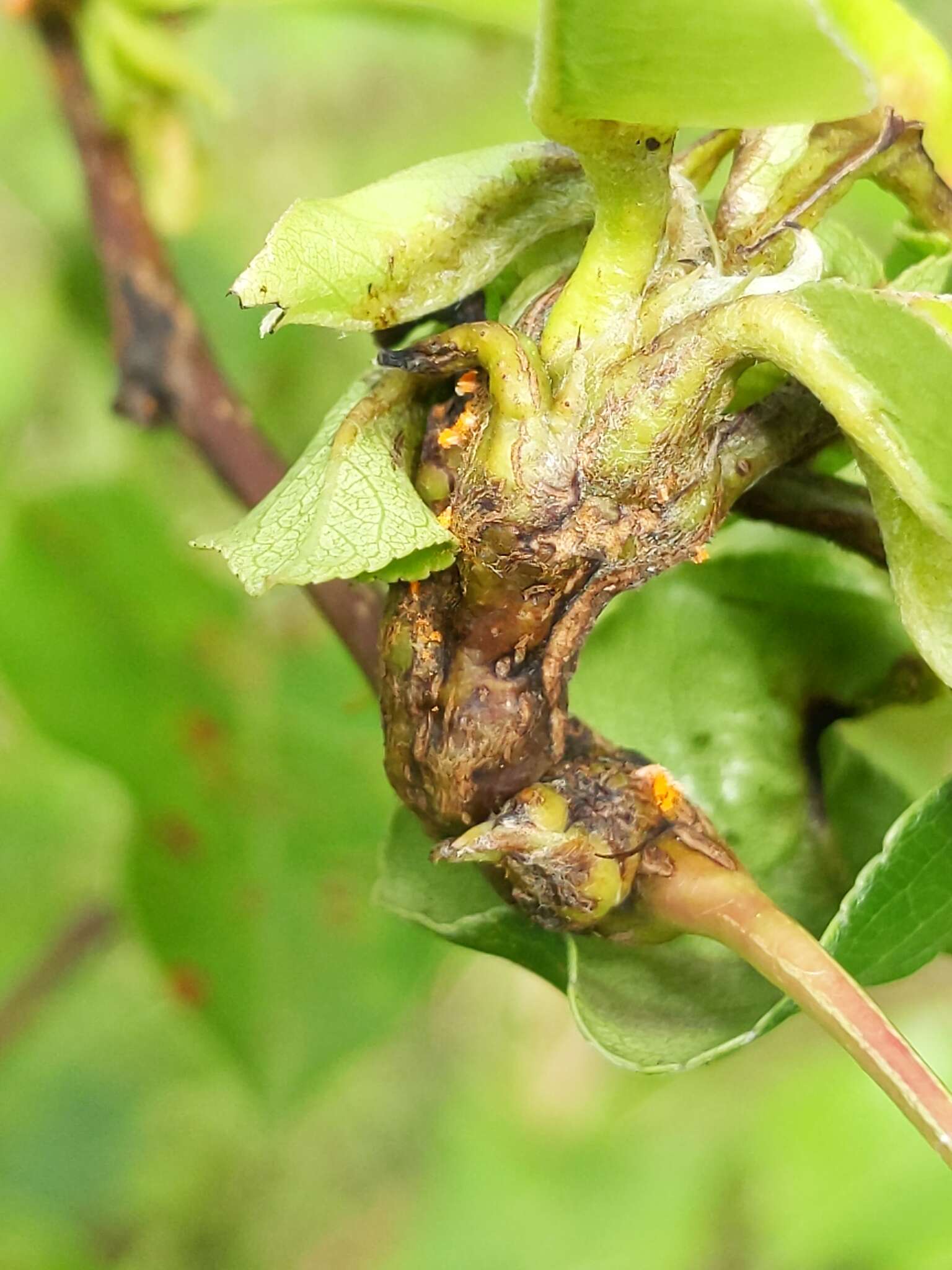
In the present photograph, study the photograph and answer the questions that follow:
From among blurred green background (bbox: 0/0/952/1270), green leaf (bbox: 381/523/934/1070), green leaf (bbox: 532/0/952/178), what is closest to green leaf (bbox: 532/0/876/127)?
green leaf (bbox: 532/0/952/178)

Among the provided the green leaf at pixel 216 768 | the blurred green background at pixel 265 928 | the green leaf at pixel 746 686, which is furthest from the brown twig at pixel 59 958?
the green leaf at pixel 746 686

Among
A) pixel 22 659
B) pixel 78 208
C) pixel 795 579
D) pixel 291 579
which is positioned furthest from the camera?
pixel 78 208

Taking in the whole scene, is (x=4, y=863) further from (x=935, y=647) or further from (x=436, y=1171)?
(x=935, y=647)

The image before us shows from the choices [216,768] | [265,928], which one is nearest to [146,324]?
[216,768]

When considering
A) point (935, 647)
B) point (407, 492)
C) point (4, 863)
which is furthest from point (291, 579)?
point (4, 863)

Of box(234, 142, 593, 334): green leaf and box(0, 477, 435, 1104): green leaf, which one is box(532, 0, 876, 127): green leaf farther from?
box(0, 477, 435, 1104): green leaf

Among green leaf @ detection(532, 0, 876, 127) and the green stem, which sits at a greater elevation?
green leaf @ detection(532, 0, 876, 127)
